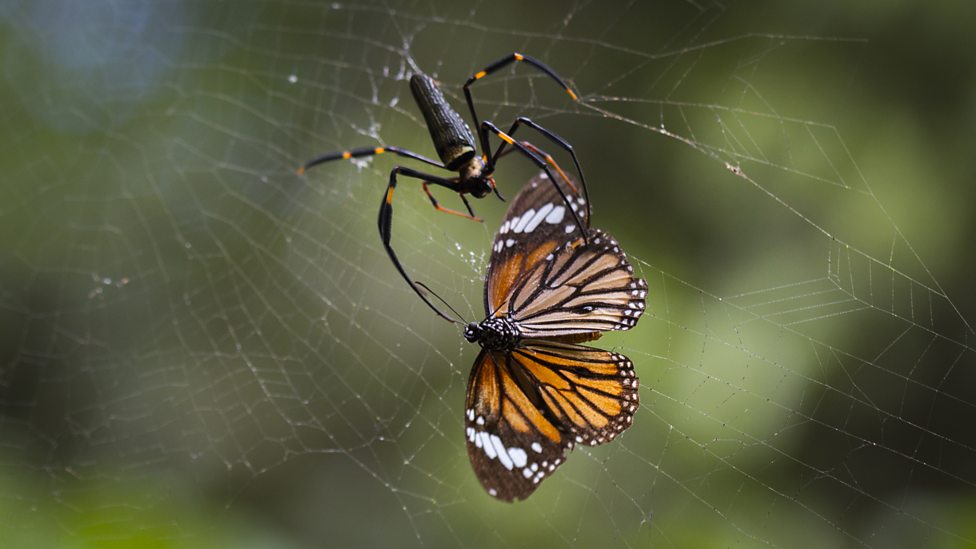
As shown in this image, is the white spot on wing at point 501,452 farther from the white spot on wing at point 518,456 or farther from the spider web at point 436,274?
the spider web at point 436,274

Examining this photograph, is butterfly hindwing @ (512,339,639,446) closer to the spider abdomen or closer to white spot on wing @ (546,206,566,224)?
white spot on wing @ (546,206,566,224)

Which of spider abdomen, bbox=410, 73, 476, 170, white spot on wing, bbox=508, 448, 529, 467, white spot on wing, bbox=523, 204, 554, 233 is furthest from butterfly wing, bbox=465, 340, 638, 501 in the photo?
spider abdomen, bbox=410, 73, 476, 170

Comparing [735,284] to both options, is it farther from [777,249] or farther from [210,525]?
[210,525]

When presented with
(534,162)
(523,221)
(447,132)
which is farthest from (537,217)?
(447,132)

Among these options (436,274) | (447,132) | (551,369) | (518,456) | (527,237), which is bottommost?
(518,456)

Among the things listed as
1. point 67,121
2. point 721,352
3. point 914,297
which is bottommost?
point 914,297

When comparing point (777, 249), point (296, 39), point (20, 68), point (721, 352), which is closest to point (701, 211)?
point (777, 249)

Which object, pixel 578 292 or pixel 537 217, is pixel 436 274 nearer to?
pixel 537 217
